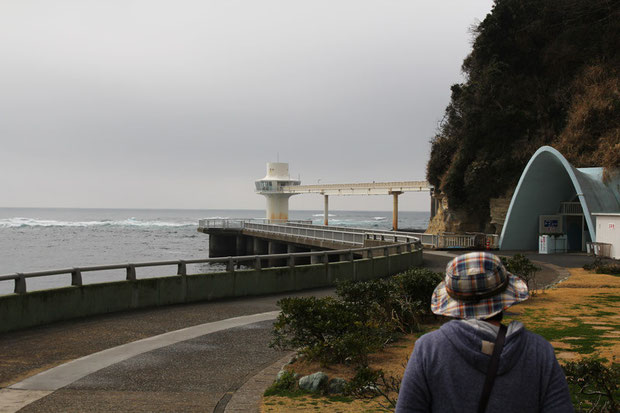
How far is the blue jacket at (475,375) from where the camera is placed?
263 centimetres

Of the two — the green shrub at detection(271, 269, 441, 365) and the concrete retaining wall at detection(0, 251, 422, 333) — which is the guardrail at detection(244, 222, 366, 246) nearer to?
the concrete retaining wall at detection(0, 251, 422, 333)

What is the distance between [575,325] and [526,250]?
94.0 ft

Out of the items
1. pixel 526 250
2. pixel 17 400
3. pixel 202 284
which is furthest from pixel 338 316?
pixel 526 250

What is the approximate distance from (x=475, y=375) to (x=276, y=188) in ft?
330

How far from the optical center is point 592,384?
6.81 metres

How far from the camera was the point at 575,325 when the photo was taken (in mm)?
11406

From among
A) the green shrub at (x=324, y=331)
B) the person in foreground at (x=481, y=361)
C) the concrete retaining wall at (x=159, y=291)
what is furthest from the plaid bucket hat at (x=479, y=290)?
the concrete retaining wall at (x=159, y=291)

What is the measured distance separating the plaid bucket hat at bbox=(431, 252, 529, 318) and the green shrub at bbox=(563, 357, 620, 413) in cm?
391

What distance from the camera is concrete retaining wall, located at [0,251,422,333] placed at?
12.1 meters

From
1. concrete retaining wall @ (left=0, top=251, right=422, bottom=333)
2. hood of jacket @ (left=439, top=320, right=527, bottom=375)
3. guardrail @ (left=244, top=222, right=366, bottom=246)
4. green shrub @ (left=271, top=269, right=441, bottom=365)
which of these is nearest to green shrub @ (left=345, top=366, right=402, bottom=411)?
green shrub @ (left=271, top=269, right=441, bottom=365)

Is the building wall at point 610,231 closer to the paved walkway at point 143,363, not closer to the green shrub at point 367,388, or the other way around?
the paved walkway at point 143,363

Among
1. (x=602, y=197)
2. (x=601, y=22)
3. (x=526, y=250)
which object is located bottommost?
(x=526, y=250)

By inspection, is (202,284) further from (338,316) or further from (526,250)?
(526,250)

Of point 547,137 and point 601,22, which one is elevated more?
point 601,22
